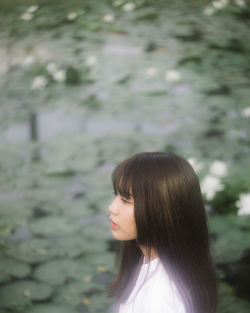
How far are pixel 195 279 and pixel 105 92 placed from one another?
1.79m

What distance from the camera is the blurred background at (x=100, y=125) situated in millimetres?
1292

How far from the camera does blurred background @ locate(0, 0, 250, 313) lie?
4.24 feet

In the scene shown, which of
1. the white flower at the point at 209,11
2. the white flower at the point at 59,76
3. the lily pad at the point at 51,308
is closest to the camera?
the lily pad at the point at 51,308

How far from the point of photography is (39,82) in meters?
2.54

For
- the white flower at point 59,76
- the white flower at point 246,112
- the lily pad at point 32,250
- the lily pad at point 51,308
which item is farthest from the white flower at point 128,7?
the lily pad at point 51,308

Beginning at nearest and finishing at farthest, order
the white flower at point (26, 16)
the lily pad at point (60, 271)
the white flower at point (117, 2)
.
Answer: the lily pad at point (60, 271) < the white flower at point (26, 16) < the white flower at point (117, 2)

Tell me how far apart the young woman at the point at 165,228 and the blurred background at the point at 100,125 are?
0.47m

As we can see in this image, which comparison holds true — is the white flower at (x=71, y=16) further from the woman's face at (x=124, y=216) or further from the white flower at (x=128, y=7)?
the woman's face at (x=124, y=216)

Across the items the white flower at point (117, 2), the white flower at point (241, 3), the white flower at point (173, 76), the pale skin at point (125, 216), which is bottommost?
the white flower at point (241, 3)

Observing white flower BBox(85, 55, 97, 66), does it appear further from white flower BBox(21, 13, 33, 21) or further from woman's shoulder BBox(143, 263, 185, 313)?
woman's shoulder BBox(143, 263, 185, 313)

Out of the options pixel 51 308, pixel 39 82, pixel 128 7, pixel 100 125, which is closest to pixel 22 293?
pixel 51 308

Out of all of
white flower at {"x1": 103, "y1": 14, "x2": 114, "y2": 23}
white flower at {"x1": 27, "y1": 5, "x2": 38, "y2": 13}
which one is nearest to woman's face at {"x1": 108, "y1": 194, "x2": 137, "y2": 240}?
white flower at {"x1": 103, "y1": 14, "x2": 114, "y2": 23}

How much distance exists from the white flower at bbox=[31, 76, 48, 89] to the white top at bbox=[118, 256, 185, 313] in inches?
77.1

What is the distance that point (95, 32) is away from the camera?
3.18 meters
